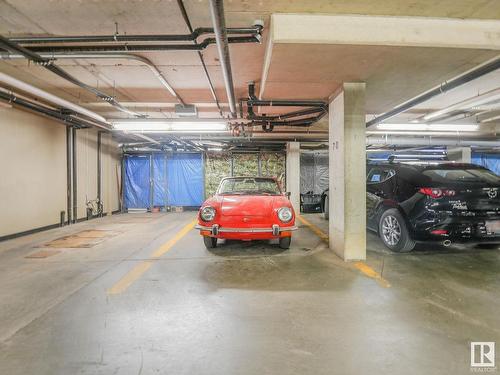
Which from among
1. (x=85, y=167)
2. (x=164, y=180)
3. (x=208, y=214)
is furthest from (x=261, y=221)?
(x=164, y=180)

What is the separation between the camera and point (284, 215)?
403 centimetres

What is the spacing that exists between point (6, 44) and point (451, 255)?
6.58 metres

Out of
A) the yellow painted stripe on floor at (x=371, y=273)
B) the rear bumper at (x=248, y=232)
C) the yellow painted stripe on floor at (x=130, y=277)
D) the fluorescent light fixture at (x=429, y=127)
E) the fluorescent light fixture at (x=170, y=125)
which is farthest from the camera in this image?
the fluorescent light fixture at (x=429, y=127)


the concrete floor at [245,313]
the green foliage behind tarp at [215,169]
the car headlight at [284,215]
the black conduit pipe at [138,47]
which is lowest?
the concrete floor at [245,313]

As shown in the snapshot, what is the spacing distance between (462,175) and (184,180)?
9552mm

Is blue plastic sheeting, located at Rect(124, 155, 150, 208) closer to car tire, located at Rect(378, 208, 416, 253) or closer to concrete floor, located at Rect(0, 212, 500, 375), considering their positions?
concrete floor, located at Rect(0, 212, 500, 375)

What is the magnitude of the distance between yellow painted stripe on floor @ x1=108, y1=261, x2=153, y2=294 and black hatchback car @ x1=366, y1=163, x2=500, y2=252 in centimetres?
389

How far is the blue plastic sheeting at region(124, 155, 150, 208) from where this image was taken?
1098 cm

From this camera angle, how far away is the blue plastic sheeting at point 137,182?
36.0ft

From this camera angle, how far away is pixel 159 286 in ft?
9.57

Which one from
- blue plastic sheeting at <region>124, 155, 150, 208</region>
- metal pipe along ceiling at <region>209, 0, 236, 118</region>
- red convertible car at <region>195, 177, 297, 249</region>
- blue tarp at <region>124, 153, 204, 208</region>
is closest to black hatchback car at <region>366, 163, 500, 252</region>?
red convertible car at <region>195, 177, 297, 249</region>

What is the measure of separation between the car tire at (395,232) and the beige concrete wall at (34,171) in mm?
7564

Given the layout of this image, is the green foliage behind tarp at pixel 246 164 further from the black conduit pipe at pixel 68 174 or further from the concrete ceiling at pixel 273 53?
the concrete ceiling at pixel 273 53

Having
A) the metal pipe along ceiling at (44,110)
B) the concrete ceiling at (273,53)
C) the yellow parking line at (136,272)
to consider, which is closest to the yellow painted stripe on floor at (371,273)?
the concrete ceiling at (273,53)
